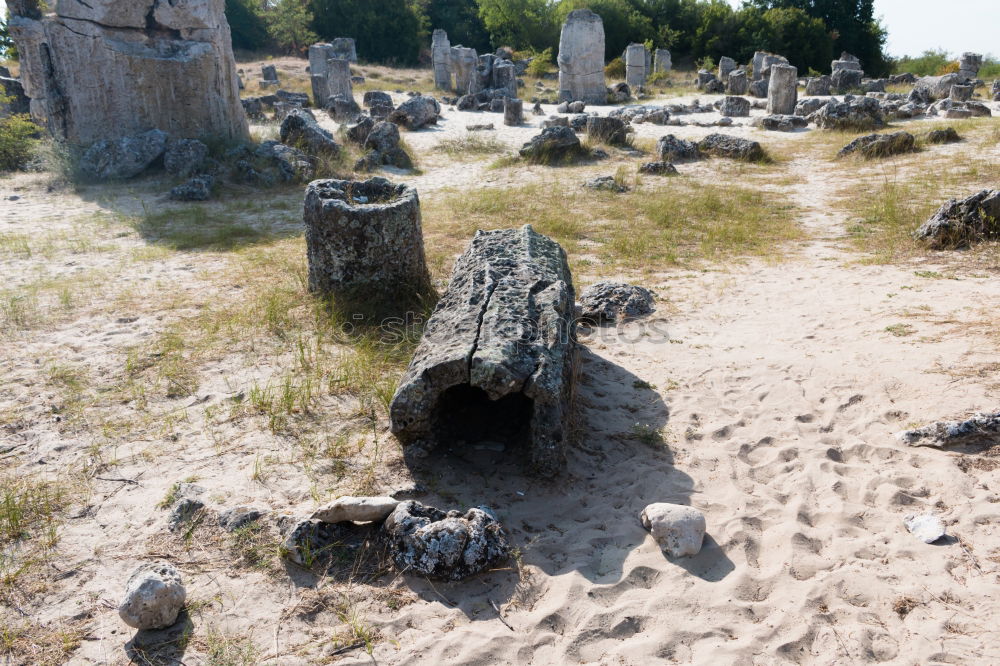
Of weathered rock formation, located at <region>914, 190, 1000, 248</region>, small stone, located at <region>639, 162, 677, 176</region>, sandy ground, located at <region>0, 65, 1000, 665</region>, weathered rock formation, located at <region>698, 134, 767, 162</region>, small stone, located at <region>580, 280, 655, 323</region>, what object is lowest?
sandy ground, located at <region>0, 65, 1000, 665</region>

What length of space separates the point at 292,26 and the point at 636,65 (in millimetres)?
18850

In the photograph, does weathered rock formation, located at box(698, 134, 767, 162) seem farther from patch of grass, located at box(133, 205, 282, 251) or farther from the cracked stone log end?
the cracked stone log end

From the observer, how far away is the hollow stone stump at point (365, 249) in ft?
18.5

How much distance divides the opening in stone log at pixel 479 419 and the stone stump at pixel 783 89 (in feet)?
53.3

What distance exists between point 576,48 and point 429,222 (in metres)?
14.2

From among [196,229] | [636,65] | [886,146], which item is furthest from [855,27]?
[196,229]

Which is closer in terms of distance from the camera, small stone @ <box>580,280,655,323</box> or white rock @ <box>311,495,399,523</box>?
white rock @ <box>311,495,399,523</box>

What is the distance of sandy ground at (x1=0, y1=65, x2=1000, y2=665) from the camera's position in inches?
101

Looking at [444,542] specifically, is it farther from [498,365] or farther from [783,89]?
[783,89]

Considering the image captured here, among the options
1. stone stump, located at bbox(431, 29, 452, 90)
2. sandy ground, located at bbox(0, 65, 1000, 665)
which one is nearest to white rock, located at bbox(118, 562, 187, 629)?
sandy ground, located at bbox(0, 65, 1000, 665)

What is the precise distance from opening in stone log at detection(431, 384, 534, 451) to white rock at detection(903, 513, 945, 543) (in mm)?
1792

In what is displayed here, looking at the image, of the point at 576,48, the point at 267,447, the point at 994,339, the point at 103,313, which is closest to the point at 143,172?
the point at 103,313

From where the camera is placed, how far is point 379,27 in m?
34.4

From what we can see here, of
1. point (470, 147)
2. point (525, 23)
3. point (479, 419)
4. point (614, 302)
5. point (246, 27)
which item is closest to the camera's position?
point (479, 419)
